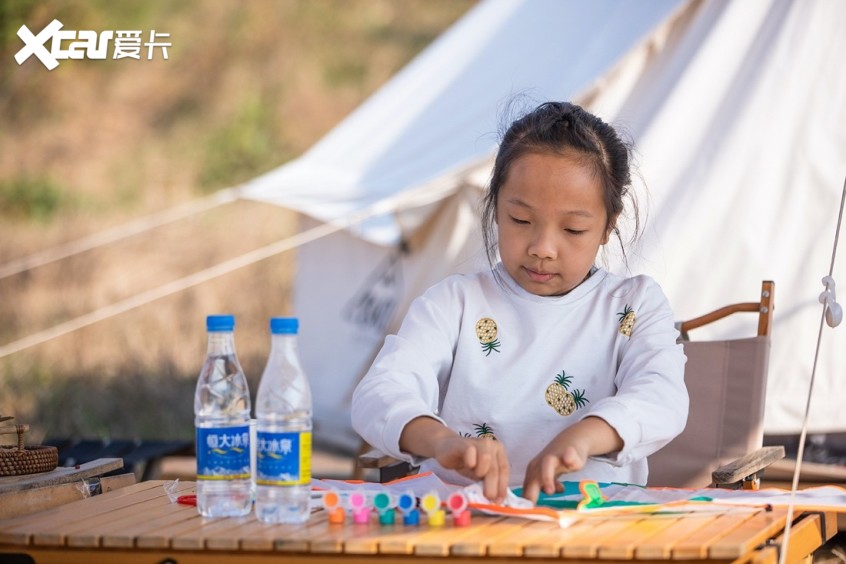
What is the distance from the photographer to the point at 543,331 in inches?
88.2

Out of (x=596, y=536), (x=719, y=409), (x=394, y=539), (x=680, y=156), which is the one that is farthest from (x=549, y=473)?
(x=680, y=156)

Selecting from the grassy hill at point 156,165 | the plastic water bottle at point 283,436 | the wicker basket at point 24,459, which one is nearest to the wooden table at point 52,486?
the wicker basket at point 24,459

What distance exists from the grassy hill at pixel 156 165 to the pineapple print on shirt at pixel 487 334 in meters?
4.63

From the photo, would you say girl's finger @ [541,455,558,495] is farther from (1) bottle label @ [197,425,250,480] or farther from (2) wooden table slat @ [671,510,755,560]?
(1) bottle label @ [197,425,250,480]

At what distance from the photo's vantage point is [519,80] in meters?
5.02

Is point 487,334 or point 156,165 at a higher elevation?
point 156,165

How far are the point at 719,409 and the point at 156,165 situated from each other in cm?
→ 1011

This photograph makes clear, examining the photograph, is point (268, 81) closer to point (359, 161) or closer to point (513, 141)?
point (359, 161)

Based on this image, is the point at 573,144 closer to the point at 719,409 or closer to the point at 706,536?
the point at 706,536

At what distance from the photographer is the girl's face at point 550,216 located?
212 cm

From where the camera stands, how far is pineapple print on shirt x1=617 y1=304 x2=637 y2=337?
88.3 inches

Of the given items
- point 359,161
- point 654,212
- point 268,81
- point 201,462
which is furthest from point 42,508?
point 268,81

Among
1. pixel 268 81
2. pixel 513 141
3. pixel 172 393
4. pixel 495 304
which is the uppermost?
pixel 268 81

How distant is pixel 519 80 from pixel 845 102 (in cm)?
138
